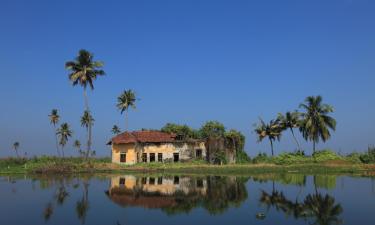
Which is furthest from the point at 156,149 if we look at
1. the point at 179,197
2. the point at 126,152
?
the point at 179,197

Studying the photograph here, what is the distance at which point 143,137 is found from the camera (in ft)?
203

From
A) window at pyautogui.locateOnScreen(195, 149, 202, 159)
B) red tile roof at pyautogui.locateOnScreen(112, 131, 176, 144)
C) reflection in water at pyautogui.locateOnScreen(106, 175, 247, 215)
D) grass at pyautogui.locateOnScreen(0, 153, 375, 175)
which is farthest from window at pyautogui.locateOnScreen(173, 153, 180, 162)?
reflection in water at pyautogui.locateOnScreen(106, 175, 247, 215)

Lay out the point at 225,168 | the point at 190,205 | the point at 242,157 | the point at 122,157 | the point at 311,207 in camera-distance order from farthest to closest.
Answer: the point at 242,157
the point at 122,157
the point at 225,168
the point at 190,205
the point at 311,207

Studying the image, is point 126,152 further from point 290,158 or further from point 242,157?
point 290,158

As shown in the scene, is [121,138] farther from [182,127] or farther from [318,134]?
[318,134]

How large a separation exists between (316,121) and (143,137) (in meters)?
25.6

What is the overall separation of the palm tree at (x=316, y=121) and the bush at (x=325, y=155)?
1.66 metres

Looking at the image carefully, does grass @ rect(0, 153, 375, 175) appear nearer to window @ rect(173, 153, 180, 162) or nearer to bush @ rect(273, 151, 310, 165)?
bush @ rect(273, 151, 310, 165)

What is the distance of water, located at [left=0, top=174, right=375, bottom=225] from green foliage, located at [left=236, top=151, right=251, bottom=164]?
2836 centimetres

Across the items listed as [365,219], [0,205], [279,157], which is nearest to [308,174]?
[279,157]

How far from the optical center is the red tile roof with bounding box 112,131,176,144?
6062 centimetres

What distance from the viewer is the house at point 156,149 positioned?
2387 inches

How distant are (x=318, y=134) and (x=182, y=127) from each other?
20.2 metres

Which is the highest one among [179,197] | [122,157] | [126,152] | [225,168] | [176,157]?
[126,152]
